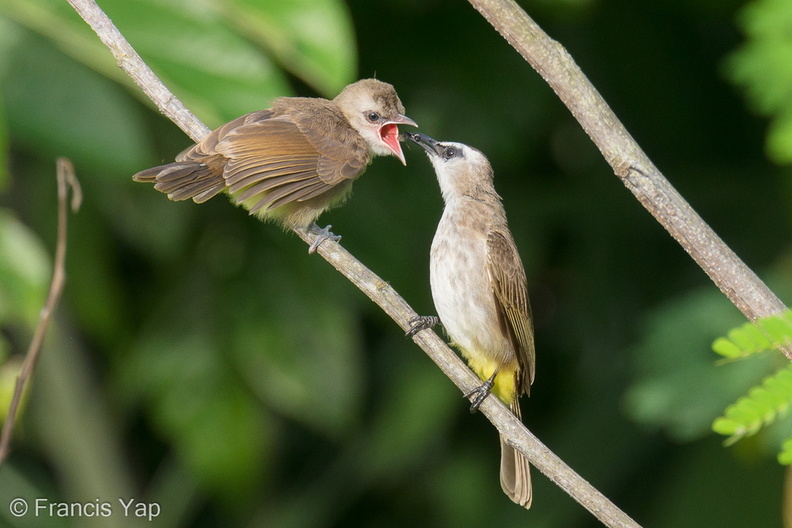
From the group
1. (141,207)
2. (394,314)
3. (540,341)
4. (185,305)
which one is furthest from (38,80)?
(540,341)

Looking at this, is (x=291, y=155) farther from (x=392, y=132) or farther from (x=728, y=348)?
(x=728, y=348)

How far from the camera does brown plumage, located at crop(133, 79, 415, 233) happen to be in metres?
2.89

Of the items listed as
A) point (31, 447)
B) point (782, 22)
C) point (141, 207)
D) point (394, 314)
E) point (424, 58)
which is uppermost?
point (424, 58)

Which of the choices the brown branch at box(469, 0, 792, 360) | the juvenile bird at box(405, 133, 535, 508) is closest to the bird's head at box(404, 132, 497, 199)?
the juvenile bird at box(405, 133, 535, 508)

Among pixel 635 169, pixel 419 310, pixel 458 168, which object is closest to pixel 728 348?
pixel 635 169

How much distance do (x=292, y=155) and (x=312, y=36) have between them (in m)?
0.45

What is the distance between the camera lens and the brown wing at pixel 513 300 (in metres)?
3.76

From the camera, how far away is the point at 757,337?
1.55 m

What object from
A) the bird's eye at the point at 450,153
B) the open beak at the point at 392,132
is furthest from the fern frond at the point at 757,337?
the bird's eye at the point at 450,153

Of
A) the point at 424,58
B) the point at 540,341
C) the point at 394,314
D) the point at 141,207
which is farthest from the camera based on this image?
the point at 540,341

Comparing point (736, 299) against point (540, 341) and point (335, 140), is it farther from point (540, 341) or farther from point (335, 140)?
point (540, 341)

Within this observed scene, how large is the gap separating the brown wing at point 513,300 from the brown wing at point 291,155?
66 cm

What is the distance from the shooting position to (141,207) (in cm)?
467

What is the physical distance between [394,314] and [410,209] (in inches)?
107
